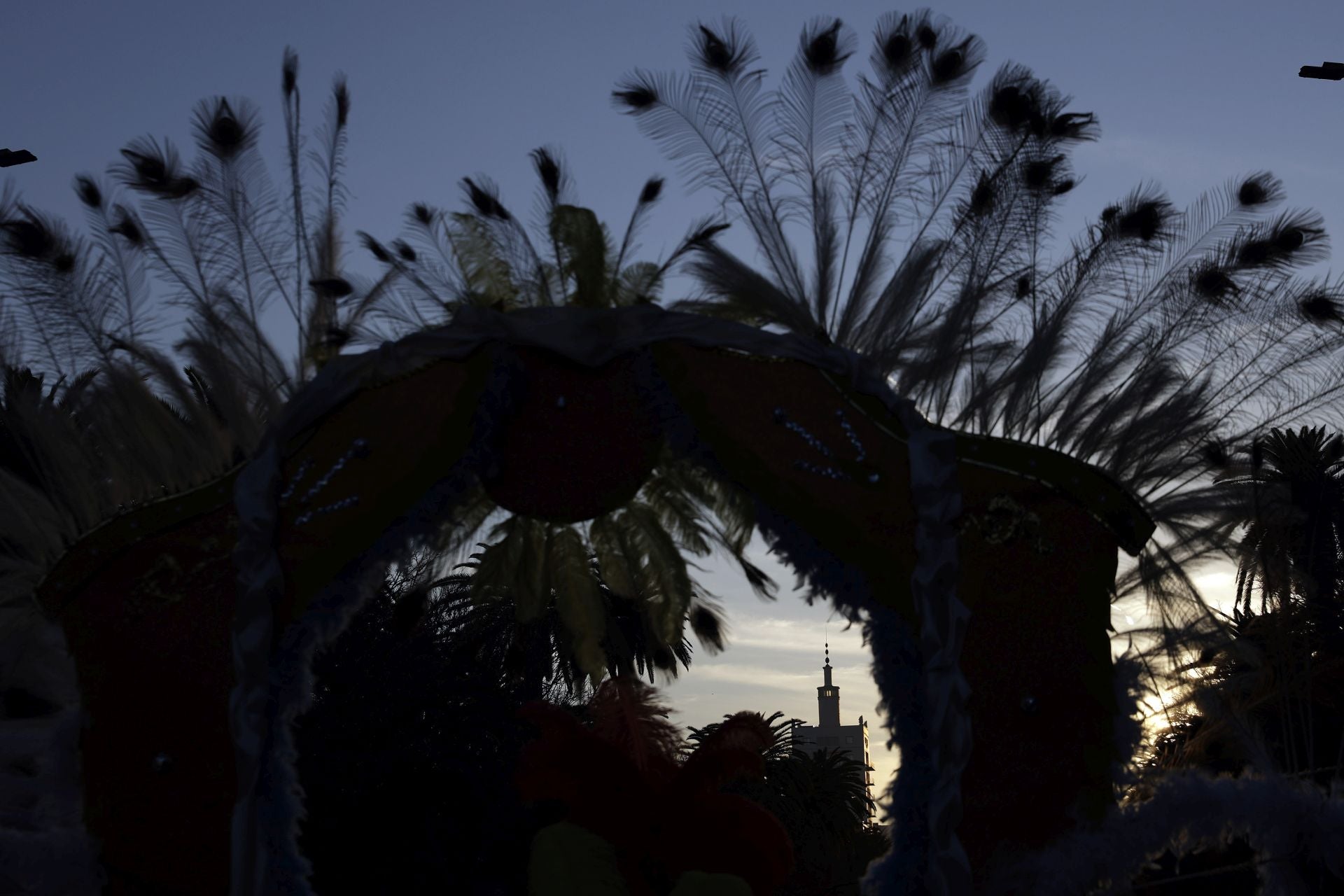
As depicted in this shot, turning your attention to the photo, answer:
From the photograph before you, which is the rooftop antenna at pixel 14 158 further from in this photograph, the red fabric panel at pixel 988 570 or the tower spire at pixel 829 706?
the tower spire at pixel 829 706

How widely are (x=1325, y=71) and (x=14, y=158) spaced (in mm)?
6462

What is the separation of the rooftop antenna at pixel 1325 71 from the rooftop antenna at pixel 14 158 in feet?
20.5

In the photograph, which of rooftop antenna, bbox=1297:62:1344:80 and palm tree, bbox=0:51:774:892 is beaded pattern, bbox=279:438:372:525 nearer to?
palm tree, bbox=0:51:774:892

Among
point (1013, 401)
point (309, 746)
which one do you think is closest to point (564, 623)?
point (1013, 401)

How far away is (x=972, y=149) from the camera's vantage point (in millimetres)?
6305

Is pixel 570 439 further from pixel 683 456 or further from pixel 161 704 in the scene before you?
pixel 161 704

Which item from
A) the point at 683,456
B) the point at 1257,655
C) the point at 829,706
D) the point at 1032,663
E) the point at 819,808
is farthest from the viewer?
the point at 829,706

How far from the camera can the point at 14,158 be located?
5863 millimetres

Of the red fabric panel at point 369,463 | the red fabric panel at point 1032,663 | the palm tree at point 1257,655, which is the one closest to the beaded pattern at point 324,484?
the red fabric panel at point 369,463

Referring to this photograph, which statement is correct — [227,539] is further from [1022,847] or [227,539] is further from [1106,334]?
[1106,334]

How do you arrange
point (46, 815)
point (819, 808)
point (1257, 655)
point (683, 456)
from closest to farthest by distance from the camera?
point (46, 815) < point (683, 456) < point (1257, 655) < point (819, 808)

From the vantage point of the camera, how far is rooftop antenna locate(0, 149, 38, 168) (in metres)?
5.84

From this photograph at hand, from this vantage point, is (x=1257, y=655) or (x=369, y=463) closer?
(x=369, y=463)

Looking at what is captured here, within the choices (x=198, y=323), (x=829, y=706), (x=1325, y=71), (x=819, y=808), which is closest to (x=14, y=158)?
(x=198, y=323)
